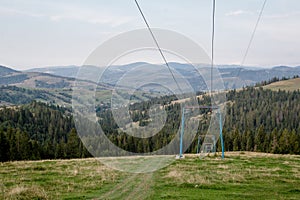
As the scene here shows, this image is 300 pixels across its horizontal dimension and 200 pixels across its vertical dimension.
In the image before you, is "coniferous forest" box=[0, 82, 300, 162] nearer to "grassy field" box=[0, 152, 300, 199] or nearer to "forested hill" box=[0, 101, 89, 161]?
"forested hill" box=[0, 101, 89, 161]

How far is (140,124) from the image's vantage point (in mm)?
30484

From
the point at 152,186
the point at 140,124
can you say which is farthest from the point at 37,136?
the point at 152,186

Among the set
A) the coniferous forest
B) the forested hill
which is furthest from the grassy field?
the forested hill

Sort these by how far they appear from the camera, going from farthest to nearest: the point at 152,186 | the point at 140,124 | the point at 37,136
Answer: the point at 37,136 → the point at 140,124 → the point at 152,186

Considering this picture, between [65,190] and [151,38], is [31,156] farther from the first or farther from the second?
[65,190]

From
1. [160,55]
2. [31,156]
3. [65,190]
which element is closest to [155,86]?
[160,55]


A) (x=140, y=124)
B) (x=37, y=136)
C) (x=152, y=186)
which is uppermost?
(x=140, y=124)

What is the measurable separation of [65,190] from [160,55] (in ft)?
46.5

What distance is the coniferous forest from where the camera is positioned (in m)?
68.2

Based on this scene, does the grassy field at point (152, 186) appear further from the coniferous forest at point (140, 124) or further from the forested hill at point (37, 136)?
the forested hill at point (37, 136)

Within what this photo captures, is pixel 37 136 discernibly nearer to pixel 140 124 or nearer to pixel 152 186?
pixel 140 124

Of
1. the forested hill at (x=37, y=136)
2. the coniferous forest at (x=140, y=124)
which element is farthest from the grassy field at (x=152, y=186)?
→ the forested hill at (x=37, y=136)

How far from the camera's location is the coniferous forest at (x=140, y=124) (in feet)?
224

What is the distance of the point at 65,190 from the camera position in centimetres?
1519
